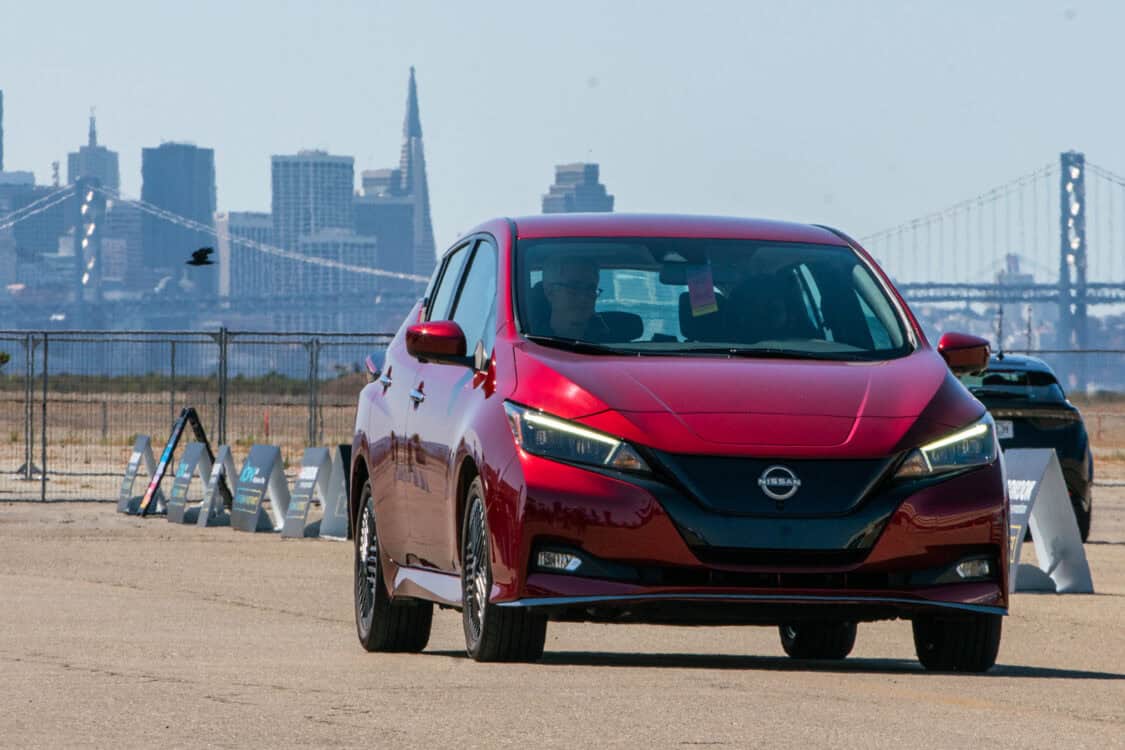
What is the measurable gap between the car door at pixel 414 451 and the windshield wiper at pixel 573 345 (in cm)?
73

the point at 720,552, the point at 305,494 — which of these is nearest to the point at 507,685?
the point at 720,552

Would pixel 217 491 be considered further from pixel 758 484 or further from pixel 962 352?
pixel 758 484

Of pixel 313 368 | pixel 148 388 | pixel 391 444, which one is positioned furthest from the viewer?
pixel 148 388

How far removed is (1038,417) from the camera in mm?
20391

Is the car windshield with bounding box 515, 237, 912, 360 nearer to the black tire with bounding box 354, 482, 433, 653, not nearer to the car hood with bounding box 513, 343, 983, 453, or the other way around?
the car hood with bounding box 513, 343, 983, 453

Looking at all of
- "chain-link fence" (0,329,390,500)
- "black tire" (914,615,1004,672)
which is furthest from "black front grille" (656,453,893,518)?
"chain-link fence" (0,329,390,500)

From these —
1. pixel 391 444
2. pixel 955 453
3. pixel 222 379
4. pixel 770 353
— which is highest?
pixel 770 353

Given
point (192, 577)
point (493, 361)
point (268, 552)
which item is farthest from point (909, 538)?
point (268, 552)

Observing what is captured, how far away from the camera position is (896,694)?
8.25 metres

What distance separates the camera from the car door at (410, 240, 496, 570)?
30.7 feet

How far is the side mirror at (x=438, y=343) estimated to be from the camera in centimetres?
941

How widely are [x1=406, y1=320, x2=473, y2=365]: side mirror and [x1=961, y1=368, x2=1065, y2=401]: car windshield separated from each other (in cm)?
1157

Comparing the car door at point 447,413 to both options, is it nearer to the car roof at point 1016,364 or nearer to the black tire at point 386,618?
the black tire at point 386,618

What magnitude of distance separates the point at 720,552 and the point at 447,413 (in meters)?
1.51
